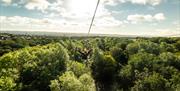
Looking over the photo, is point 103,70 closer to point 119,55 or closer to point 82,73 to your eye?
point 82,73

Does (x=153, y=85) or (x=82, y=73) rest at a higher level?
(x=82, y=73)

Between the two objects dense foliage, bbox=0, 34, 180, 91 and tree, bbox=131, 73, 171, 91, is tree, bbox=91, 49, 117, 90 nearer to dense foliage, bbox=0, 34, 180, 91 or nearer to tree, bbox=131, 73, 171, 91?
dense foliage, bbox=0, 34, 180, 91

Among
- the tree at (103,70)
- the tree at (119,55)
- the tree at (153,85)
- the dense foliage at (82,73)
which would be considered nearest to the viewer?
the dense foliage at (82,73)

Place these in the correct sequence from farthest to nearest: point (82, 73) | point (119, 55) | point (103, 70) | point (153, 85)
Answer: point (119, 55) < point (103, 70) < point (82, 73) < point (153, 85)

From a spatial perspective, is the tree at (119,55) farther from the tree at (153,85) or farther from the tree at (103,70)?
the tree at (153,85)

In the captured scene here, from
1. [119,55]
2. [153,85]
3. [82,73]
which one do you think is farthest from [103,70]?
[153,85]

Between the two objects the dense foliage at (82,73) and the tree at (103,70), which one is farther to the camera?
the tree at (103,70)

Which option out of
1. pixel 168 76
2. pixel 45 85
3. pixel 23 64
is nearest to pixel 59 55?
pixel 23 64

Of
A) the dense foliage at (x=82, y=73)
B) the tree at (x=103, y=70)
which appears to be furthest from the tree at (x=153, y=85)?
the tree at (x=103, y=70)

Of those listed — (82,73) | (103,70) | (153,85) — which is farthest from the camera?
(103,70)

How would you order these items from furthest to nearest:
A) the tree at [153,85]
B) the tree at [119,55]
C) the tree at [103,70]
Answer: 1. the tree at [119,55]
2. the tree at [103,70]
3. the tree at [153,85]

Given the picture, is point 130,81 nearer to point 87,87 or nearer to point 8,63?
point 87,87
